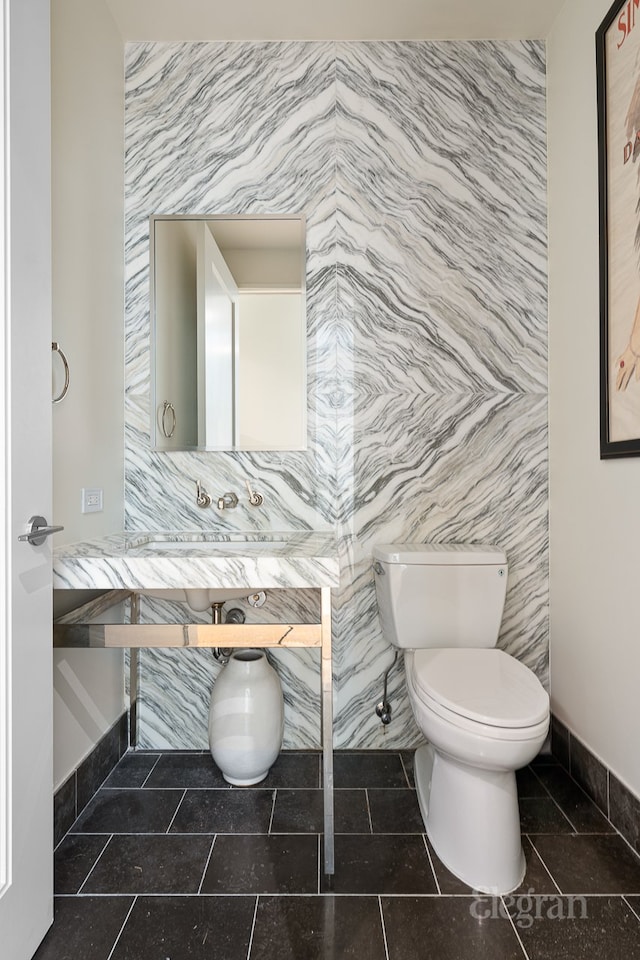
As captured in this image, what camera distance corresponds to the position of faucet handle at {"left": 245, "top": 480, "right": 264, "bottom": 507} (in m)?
2.00

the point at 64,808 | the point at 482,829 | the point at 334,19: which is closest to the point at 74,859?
the point at 64,808

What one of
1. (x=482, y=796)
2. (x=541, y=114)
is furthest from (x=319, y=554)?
(x=541, y=114)

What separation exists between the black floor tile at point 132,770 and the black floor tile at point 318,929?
0.71 metres

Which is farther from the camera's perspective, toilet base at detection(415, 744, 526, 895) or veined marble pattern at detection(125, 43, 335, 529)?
veined marble pattern at detection(125, 43, 335, 529)

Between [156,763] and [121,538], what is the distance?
2.67ft

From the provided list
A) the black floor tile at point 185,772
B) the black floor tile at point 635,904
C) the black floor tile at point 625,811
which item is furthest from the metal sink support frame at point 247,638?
the black floor tile at point 625,811

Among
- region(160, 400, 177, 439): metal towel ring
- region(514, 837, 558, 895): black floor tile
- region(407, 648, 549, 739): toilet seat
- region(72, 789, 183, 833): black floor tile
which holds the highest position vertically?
region(160, 400, 177, 439): metal towel ring

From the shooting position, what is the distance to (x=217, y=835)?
154 centimetres

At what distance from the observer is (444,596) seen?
1.76 meters

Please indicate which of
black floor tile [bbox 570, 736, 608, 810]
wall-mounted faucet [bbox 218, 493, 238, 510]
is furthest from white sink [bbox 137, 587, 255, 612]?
black floor tile [bbox 570, 736, 608, 810]

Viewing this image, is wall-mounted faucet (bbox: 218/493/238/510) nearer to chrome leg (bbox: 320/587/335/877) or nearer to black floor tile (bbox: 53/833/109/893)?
chrome leg (bbox: 320/587/335/877)

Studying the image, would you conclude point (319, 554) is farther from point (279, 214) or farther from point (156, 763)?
point (279, 214)

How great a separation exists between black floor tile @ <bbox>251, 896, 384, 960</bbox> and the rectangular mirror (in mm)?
1329

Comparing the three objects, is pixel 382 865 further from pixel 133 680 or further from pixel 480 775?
pixel 133 680
